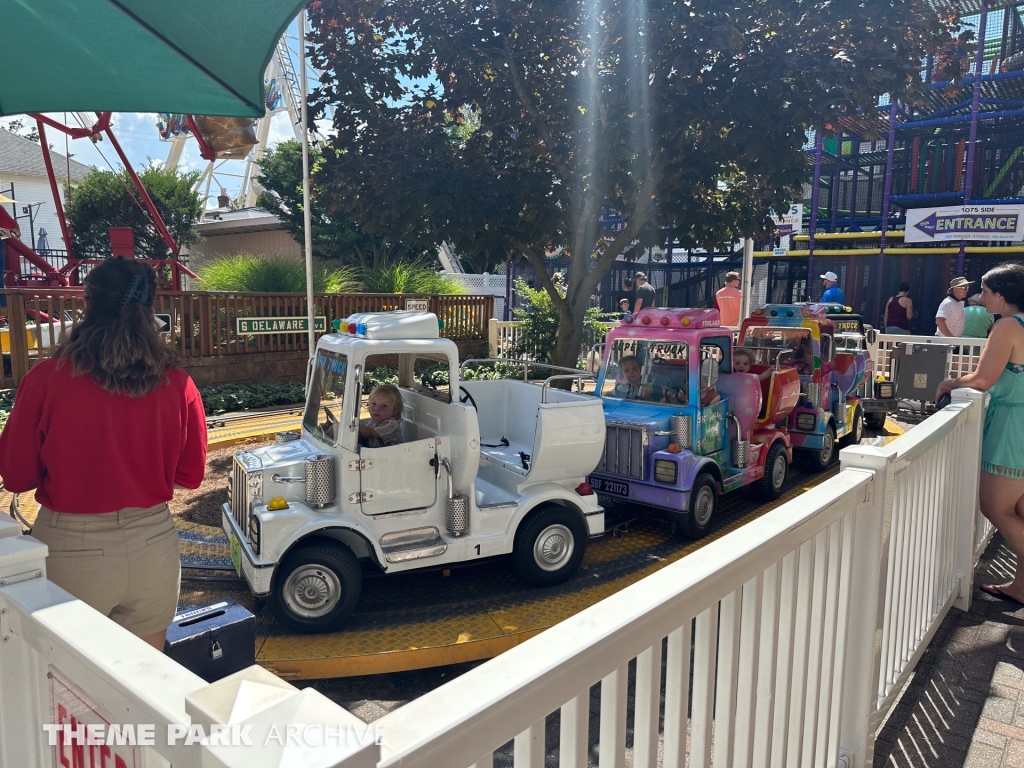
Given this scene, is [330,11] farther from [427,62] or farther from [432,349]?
[432,349]

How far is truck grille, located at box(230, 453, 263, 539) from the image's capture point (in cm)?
483

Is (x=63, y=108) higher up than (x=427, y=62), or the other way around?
(x=427, y=62)

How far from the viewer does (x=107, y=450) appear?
2.73 meters

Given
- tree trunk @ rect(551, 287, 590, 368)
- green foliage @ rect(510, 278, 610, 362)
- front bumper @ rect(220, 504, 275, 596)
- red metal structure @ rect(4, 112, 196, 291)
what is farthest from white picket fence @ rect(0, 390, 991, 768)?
red metal structure @ rect(4, 112, 196, 291)

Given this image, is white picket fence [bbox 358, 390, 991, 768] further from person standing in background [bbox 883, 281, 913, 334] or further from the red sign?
person standing in background [bbox 883, 281, 913, 334]

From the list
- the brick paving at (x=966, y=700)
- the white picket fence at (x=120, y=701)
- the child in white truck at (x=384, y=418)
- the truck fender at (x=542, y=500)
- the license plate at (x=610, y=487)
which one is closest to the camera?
the white picket fence at (x=120, y=701)

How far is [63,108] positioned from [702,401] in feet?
17.4

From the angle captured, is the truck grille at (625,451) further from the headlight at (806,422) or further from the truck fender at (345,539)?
the headlight at (806,422)

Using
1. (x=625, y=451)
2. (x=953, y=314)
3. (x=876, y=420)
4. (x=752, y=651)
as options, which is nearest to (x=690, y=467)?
(x=625, y=451)

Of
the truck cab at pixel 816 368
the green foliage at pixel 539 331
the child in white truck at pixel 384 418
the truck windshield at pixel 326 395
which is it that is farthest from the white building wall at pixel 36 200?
the child in white truck at pixel 384 418

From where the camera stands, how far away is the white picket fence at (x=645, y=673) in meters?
1.10

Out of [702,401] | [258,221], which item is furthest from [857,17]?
[258,221]

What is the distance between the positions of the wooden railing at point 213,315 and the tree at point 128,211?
50.1 feet

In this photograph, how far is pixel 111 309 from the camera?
285 centimetres
